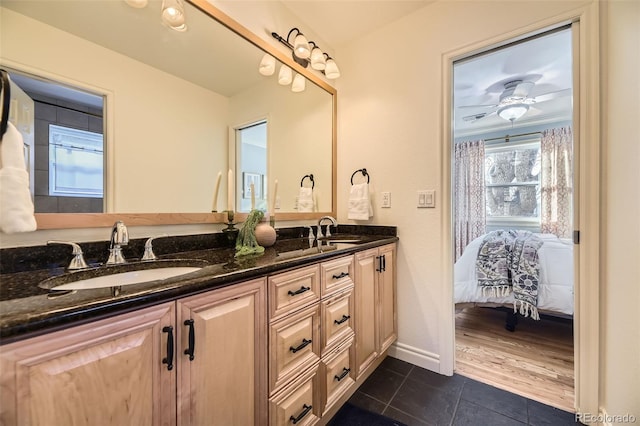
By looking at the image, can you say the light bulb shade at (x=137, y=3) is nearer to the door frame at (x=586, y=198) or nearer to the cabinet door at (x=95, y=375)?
the cabinet door at (x=95, y=375)

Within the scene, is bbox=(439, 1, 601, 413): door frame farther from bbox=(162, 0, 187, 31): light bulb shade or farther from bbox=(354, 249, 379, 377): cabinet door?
bbox=(162, 0, 187, 31): light bulb shade

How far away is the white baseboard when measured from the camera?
67.7 inches

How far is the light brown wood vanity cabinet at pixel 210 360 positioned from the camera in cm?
52

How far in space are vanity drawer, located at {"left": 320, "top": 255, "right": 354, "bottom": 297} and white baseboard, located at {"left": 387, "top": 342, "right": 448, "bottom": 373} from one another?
2.82ft

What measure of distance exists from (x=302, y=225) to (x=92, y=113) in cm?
128

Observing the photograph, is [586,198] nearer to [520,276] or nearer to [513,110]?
[520,276]

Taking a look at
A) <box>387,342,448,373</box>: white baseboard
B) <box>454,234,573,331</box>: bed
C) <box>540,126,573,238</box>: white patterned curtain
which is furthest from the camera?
<box>540,126,573,238</box>: white patterned curtain

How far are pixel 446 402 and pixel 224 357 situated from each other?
1.31m

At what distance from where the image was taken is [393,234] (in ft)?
6.19

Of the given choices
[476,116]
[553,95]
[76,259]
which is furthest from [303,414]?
[553,95]

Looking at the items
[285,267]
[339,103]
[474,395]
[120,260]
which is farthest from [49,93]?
[474,395]

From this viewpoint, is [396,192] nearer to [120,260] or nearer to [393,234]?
[393,234]

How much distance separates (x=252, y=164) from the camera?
→ 1.57m

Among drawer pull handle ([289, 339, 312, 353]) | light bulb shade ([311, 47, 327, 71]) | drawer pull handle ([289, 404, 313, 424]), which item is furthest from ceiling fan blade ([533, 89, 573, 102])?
drawer pull handle ([289, 404, 313, 424])
